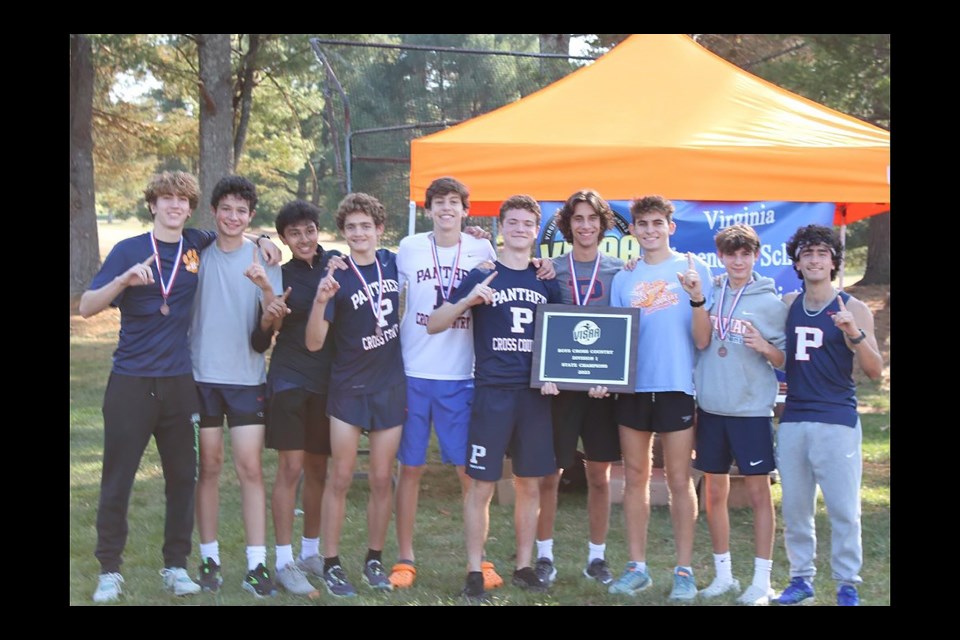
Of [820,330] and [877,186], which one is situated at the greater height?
[877,186]

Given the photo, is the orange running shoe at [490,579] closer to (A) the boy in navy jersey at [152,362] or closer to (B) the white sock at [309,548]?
(B) the white sock at [309,548]

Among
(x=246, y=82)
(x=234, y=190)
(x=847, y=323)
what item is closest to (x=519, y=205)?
(x=234, y=190)

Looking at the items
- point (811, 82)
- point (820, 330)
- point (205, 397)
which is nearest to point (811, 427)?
point (820, 330)

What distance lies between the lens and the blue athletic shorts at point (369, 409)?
15.9ft

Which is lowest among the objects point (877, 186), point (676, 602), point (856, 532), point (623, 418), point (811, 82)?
point (676, 602)

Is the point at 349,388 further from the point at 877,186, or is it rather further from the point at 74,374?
the point at 74,374

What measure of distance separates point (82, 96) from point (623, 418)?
1580 cm

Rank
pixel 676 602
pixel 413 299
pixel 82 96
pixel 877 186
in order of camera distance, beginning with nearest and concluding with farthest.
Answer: pixel 676 602 → pixel 413 299 → pixel 877 186 → pixel 82 96

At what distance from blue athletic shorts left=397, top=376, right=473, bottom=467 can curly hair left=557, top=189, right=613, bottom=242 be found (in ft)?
3.24

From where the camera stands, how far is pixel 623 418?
4953 millimetres

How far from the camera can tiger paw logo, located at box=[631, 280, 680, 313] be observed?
4.86m

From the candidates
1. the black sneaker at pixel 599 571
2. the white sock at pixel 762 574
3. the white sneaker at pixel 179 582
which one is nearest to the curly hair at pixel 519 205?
the black sneaker at pixel 599 571

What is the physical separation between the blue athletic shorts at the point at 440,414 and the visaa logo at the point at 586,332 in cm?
71

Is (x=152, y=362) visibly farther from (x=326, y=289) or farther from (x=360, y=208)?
(x=360, y=208)
